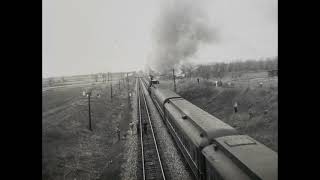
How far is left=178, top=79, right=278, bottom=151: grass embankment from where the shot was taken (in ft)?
64.9

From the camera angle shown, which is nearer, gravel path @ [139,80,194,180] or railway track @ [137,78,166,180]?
gravel path @ [139,80,194,180]

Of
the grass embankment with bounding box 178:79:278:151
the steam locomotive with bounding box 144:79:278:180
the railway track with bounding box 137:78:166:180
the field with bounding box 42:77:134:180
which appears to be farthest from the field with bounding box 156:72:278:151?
the field with bounding box 42:77:134:180

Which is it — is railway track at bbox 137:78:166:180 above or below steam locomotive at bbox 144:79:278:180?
below

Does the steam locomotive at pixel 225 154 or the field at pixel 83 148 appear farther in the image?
the field at pixel 83 148

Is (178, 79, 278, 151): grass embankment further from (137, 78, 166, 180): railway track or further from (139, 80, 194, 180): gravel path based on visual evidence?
(137, 78, 166, 180): railway track

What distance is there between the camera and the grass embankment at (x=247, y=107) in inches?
779

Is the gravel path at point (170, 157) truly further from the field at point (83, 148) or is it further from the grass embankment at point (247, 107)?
A: the grass embankment at point (247, 107)

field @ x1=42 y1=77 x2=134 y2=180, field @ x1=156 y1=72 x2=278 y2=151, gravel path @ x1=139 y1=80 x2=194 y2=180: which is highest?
field @ x1=156 y1=72 x2=278 y2=151

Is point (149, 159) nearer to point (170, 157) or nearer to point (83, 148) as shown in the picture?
point (170, 157)

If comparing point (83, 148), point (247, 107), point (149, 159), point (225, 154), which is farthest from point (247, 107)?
point (225, 154)

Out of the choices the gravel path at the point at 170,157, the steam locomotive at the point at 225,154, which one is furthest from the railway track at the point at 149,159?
the steam locomotive at the point at 225,154

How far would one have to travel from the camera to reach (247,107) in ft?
87.3
